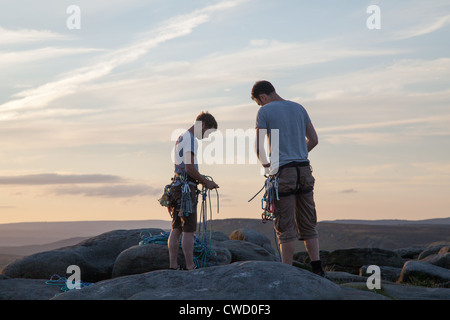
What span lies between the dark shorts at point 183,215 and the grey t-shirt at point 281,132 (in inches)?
72.9

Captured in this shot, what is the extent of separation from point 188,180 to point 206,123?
1098mm

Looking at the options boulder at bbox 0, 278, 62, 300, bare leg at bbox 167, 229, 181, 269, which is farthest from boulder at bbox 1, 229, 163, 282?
bare leg at bbox 167, 229, 181, 269

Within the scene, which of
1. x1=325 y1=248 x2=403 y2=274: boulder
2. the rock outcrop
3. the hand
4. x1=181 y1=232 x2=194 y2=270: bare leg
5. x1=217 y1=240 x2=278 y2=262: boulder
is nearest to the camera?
the rock outcrop

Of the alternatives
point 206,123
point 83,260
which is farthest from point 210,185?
point 83,260

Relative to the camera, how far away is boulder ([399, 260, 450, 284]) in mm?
12680

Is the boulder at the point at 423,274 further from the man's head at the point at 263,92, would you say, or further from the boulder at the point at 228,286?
the boulder at the point at 228,286

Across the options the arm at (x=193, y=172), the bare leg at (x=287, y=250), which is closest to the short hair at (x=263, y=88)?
the arm at (x=193, y=172)

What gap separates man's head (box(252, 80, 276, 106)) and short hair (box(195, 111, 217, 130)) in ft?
3.59

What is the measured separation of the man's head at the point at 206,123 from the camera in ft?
30.1

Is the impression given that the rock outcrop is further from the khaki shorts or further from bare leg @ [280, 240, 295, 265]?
the khaki shorts

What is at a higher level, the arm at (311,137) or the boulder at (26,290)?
the arm at (311,137)

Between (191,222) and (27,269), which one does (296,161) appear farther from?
(27,269)

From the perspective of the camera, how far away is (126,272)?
1157 cm
